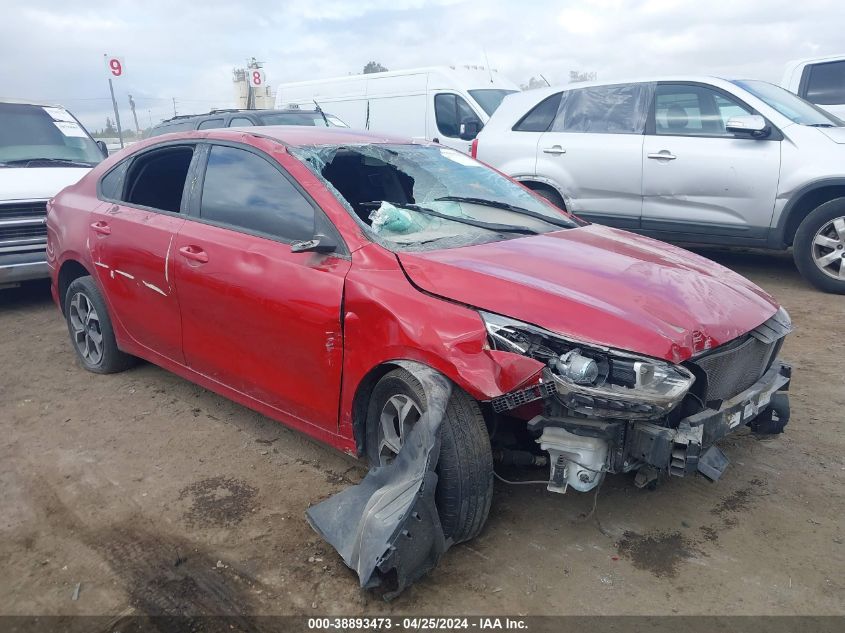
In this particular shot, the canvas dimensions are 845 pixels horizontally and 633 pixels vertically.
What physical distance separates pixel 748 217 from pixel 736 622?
4.87m

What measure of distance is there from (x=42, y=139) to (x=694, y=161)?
6630 millimetres

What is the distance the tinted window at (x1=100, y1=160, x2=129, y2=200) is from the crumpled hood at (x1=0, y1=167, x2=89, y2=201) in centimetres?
235

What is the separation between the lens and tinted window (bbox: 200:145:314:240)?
3.37 meters

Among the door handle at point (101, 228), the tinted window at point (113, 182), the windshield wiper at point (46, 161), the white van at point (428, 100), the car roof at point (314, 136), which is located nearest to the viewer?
the car roof at point (314, 136)

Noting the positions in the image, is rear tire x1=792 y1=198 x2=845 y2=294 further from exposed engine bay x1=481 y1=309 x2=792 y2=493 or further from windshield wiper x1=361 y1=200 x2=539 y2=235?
exposed engine bay x1=481 y1=309 x2=792 y2=493

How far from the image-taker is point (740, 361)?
2.96m

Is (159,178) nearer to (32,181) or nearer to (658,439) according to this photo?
(32,181)

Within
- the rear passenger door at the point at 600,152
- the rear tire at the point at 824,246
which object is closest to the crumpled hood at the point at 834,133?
the rear tire at the point at 824,246

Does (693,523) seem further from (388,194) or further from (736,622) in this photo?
(388,194)

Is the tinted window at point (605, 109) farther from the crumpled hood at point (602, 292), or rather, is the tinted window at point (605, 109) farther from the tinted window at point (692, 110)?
the crumpled hood at point (602, 292)

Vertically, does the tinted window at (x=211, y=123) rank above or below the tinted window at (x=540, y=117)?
below

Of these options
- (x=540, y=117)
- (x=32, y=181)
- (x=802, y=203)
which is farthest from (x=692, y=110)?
(x=32, y=181)

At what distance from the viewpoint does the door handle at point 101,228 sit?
14.5 ft

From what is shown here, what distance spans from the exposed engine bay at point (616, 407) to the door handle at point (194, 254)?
65.8 inches
